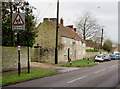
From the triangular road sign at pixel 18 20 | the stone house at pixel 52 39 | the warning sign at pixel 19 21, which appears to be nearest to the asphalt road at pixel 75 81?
the warning sign at pixel 19 21

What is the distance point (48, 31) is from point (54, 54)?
800cm

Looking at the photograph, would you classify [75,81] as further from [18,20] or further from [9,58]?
[9,58]

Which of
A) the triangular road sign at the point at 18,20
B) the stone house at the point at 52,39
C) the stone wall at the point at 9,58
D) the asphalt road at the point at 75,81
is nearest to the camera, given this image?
the asphalt road at the point at 75,81

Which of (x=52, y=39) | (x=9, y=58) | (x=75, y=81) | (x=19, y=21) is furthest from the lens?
(x=52, y=39)

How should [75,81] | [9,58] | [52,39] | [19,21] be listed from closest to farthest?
[75,81], [19,21], [9,58], [52,39]

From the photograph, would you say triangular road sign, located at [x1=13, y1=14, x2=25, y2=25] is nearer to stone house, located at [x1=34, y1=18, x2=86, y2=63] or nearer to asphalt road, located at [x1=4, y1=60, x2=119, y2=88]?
asphalt road, located at [x1=4, y1=60, x2=119, y2=88]

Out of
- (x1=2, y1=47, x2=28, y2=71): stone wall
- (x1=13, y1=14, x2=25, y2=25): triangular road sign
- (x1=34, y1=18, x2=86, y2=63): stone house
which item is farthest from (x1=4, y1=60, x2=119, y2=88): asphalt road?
(x1=34, y1=18, x2=86, y2=63): stone house

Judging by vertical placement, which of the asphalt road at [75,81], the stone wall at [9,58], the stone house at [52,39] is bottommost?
the asphalt road at [75,81]

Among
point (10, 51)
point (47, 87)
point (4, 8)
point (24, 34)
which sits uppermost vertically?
point (4, 8)

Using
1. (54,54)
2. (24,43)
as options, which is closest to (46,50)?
(54,54)

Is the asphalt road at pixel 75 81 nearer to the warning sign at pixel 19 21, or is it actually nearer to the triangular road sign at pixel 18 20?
the warning sign at pixel 19 21

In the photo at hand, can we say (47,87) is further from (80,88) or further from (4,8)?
(4,8)

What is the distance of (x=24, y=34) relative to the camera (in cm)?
1967

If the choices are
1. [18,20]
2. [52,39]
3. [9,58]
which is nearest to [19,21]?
[18,20]
